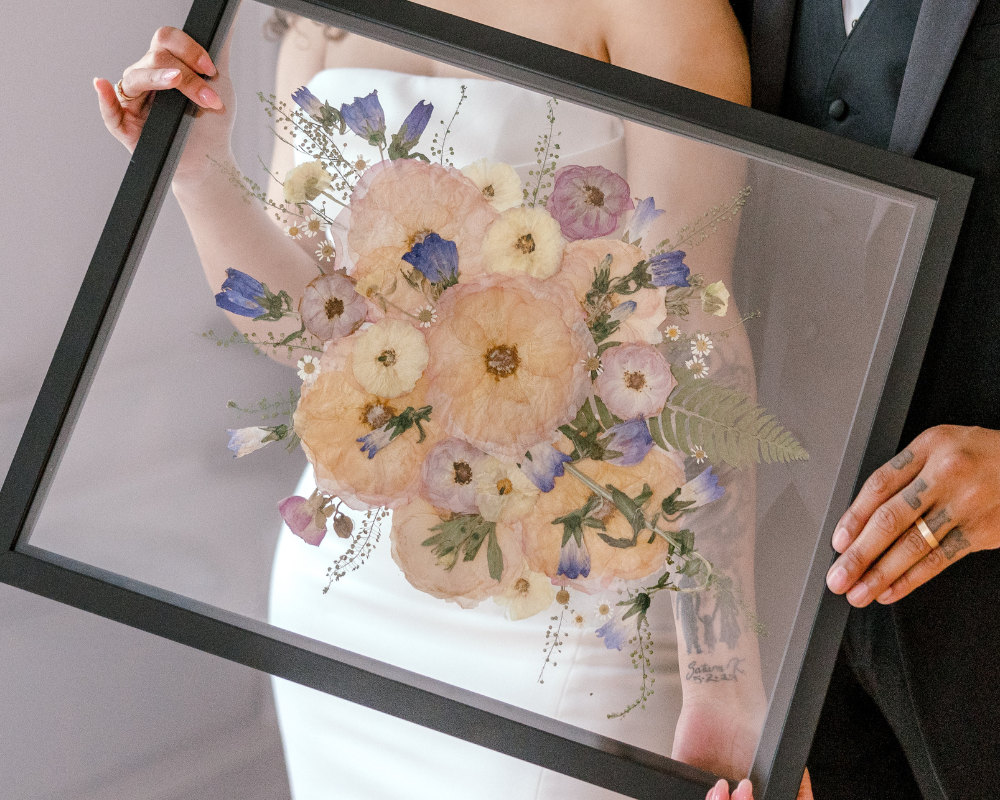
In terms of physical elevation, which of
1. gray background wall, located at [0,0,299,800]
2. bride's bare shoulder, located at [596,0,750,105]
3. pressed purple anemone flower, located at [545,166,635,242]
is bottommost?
gray background wall, located at [0,0,299,800]

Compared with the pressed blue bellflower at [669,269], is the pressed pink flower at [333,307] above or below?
below

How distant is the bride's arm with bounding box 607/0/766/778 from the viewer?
64 cm

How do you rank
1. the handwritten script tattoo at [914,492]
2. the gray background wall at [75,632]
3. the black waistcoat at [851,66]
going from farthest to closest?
the gray background wall at [75,632]
the black waistcoat at [851,66]
the handwritten script tattoo at [914,492]

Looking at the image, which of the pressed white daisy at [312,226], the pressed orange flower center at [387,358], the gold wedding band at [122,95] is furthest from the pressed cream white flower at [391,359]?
the gold wedding band at [122,95]

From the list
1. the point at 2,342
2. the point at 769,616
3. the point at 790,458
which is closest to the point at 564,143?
the point at 790,458

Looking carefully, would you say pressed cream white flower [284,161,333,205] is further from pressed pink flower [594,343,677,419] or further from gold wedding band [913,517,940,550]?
gold wedding band [913,517,940,550]

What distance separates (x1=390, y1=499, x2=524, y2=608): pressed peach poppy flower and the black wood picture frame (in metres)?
0.10

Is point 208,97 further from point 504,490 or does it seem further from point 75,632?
point 75,632

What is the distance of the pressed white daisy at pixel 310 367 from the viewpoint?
65 centimetres

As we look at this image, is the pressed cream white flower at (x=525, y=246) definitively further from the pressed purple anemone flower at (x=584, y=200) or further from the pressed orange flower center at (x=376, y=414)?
the pressed orange flower center at (x=376, y=414)

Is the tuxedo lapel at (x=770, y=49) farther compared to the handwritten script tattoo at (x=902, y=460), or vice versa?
the tuxedo lapel at (x=770, y=49)

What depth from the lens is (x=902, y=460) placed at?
0.63m

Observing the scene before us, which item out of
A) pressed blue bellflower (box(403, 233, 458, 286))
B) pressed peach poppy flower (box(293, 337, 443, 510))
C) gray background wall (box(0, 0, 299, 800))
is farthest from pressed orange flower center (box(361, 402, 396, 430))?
gray background wall (box(0, 0, 299, 800))

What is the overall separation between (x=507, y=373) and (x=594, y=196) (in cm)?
17
